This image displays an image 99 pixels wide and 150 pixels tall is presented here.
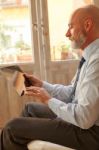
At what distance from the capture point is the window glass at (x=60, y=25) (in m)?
3.22

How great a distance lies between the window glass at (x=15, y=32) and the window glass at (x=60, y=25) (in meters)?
0.23

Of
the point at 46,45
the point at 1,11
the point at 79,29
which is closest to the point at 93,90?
the point at 79,29

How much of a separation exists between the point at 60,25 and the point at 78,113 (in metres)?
1.69

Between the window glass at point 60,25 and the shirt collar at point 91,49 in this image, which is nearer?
the shirt collar at point 91,49

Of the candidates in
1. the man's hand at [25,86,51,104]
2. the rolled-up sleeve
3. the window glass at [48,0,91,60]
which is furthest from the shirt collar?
the window glass at [48,0,91,60]

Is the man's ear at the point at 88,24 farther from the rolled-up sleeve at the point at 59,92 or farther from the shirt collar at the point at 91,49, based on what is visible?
the rolled-up sleeve at the point at 59,92

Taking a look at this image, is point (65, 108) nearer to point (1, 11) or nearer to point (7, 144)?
point (7, 144)

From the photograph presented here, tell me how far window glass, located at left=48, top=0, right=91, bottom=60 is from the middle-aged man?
1.31m

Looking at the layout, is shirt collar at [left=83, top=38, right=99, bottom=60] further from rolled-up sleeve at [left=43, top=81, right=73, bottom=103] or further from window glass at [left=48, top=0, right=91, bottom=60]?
window glass at [left=48, top=0, right=91, bottom=60]

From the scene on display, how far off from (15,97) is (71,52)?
72cm

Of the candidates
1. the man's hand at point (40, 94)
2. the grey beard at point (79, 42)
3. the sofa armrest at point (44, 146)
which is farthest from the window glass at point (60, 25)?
the sofa armrest at point (44, 146)

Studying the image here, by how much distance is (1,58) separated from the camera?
132 inches

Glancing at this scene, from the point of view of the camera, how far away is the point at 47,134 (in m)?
1.82

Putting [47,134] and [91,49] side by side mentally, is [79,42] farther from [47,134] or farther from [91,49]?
[47,134]
